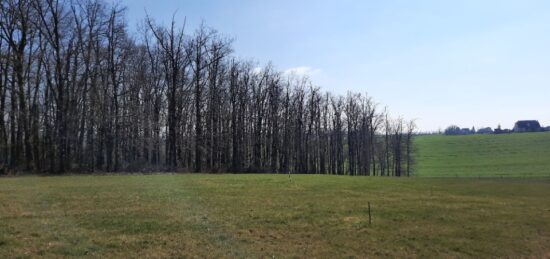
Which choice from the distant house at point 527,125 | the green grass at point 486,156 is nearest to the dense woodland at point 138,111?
the green grass at point 486,156

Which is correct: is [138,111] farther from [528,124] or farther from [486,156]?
[528,124]

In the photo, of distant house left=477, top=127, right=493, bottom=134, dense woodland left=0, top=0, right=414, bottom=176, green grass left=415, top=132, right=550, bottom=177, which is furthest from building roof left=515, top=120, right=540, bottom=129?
dense woodland left=0, top=0, right=414, bottom=176

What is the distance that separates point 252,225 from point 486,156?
83.3 m

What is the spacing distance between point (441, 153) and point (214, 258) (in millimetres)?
93086

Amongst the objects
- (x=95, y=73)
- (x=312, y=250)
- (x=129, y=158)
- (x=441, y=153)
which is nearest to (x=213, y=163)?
(x=129, y=158)

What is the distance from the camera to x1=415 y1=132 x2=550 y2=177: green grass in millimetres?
68875

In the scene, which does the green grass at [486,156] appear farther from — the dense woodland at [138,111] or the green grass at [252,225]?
the green grass at [252,225]

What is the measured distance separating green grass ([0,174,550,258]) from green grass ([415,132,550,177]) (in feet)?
167

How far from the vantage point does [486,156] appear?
8600 cm

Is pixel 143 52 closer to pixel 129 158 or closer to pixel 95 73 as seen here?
pixel 95 73

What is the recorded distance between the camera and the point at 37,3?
118ft

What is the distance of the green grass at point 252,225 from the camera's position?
10.4m

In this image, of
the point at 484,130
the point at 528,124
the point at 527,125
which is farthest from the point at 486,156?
the point at 484,130

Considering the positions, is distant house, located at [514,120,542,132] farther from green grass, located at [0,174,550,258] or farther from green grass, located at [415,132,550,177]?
green grass, located at [0,174,550,258]
